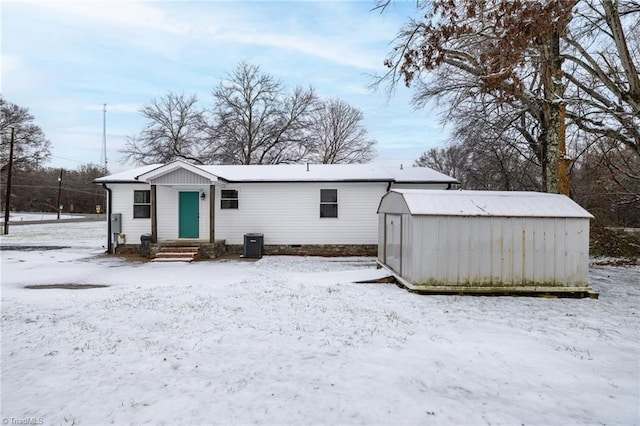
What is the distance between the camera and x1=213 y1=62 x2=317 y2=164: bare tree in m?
30.8

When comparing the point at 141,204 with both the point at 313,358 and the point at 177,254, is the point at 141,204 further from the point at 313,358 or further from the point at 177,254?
the point at 313,358

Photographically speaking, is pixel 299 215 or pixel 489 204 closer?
pixel 489 204

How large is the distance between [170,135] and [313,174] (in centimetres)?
2165

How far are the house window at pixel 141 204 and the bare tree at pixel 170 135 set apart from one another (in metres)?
15.9

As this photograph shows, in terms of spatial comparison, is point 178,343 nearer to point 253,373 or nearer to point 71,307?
point 253,373

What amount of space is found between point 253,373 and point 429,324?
2858mm

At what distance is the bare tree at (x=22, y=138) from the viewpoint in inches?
1329

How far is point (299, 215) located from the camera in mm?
14414

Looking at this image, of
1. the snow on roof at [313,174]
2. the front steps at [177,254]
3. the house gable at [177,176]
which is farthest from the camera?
the snow on roof at [313,174]

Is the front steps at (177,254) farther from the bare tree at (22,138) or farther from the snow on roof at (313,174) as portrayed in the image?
the bare tree at (22,138)

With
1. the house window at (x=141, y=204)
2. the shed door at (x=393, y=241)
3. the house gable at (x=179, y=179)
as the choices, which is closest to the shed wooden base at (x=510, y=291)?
the shed door at (x=393, y=241)

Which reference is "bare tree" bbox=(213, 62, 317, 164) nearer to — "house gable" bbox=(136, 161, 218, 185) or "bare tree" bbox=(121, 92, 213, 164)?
"bare tree" bbox=(121, 92, 213, 164)

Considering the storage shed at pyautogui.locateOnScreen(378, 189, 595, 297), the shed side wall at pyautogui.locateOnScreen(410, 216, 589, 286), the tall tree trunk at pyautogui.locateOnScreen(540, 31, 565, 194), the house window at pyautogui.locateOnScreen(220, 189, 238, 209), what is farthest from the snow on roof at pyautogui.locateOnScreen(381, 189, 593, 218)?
the house window at pyautogui.locateOnScreen(220, 189, 238, 209)

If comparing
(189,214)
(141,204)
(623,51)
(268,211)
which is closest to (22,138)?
(141,204)
